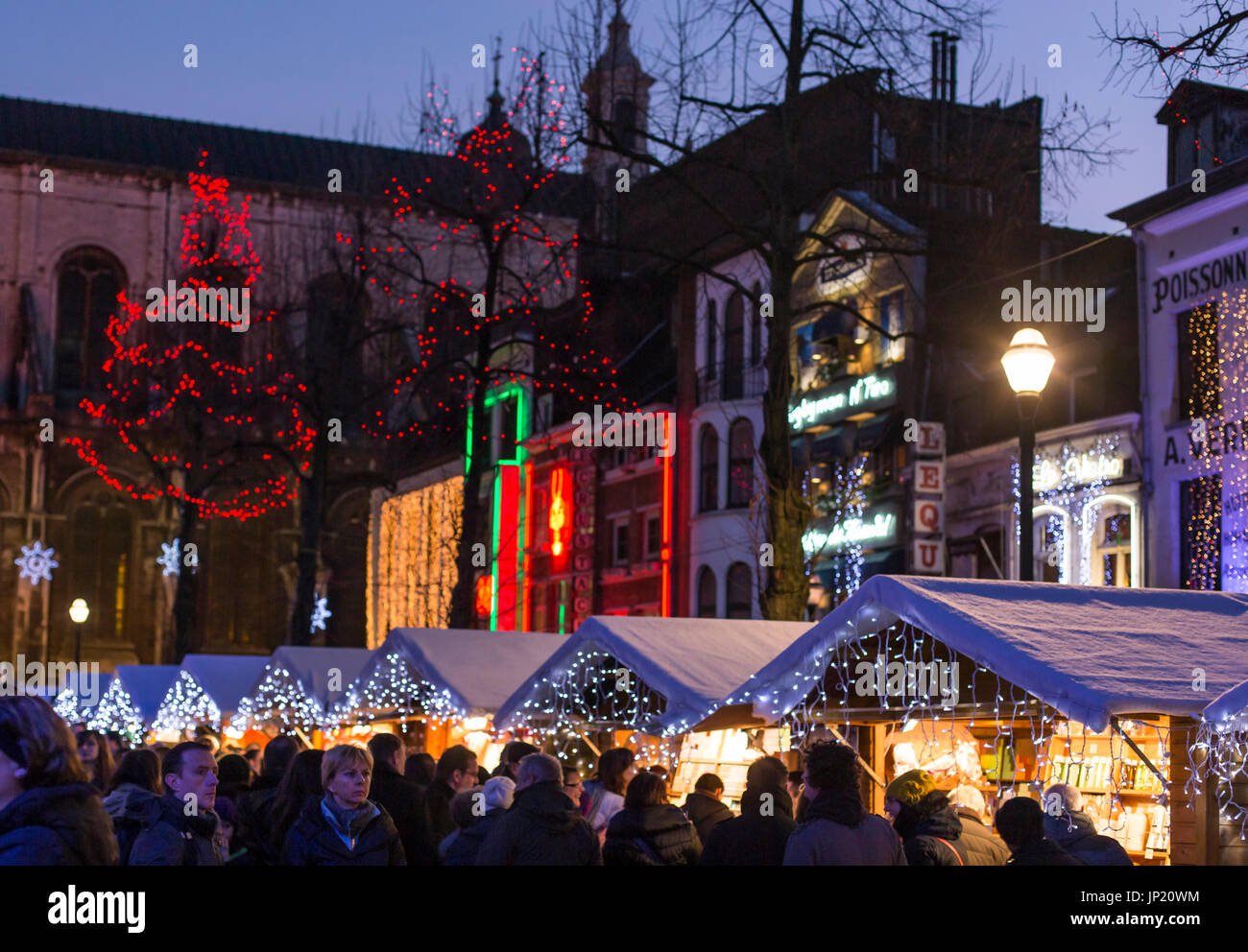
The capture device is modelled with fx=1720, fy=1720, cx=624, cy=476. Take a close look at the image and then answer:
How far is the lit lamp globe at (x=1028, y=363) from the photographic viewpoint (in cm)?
1253

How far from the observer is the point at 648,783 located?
331 inches

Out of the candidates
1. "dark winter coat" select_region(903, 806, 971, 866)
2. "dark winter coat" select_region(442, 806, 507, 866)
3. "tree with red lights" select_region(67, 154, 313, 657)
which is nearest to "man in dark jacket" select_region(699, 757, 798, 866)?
"dark winter coat" select_region(903, 806, 971, 866)

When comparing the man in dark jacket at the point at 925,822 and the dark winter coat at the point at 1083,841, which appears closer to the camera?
the dark winter coat at the point at 1083,841

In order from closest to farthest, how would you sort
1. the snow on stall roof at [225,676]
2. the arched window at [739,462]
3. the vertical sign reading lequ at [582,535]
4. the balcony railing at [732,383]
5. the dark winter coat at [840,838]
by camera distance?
the dark winter coat at [840,838] < the snow on stall roof at [225,676] < the arched window at [739,462] < the balcony railing at [732,383] < the vertical sign reading lequ at [582,535]

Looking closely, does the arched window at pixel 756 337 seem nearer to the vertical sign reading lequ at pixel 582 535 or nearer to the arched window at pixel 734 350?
the arched window at pixel 734 350

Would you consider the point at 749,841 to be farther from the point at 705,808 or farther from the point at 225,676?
the point at 225,676

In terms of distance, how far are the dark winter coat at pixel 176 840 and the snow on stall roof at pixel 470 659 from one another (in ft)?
29.3

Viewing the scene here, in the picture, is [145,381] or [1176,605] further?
[145,381]

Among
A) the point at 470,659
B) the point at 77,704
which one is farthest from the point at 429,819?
the point at 77,704

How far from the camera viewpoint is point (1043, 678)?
830cm

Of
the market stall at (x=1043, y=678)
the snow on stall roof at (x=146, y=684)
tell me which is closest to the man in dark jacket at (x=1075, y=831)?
the market stall at (x=1043, y=678)
